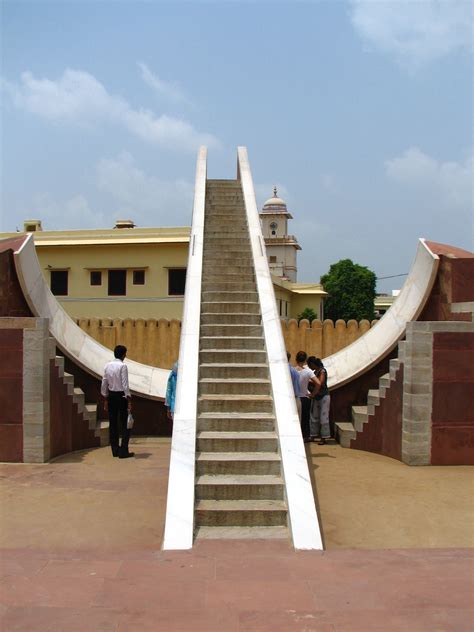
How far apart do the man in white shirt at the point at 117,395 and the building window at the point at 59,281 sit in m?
16.1

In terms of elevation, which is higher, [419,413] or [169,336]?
[169,336]

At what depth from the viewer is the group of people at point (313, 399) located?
7.54 m

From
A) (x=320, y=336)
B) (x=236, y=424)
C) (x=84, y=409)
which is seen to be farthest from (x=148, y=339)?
(x=236, y=424)

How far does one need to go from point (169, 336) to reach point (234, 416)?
8296 millimetres

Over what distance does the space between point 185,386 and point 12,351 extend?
1.91 meters

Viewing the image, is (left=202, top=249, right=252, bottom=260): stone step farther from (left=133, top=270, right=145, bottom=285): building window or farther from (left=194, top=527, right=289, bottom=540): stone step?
(left=133, top=270, right=145, bottom=285): building window

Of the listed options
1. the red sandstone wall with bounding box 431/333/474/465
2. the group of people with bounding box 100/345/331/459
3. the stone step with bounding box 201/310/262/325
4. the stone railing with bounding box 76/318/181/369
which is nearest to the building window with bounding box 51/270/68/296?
the stone railing with bounding box 76/318/181/369

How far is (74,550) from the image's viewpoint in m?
3.89

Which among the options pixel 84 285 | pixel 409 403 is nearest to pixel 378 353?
pixel 409 403

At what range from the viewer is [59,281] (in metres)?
22.2

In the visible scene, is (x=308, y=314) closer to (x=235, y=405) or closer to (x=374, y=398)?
(x=374, y=398)

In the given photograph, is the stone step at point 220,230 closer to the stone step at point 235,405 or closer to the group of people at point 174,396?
the group of people at point 174,396

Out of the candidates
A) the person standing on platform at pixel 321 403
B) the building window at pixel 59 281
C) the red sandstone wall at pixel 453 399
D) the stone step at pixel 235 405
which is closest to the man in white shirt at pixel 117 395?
the stone step at pixel 235 405

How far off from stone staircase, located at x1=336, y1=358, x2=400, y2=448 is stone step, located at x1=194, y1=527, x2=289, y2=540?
123 inches
